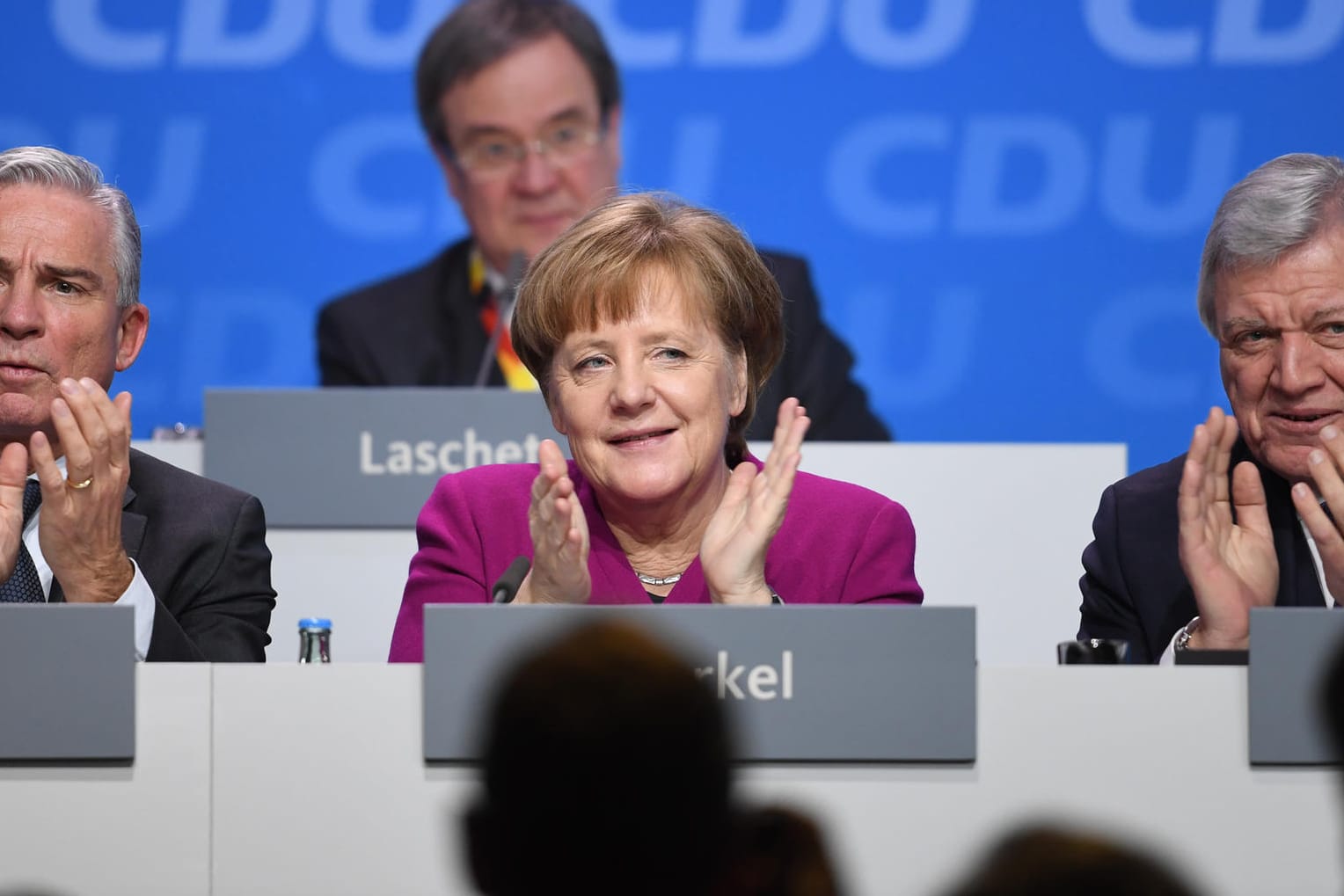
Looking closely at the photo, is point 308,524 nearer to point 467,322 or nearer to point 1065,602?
point 1065,602

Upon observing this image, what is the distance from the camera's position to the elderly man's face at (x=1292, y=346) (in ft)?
8.02

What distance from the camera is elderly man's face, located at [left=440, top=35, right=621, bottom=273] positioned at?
506 cm

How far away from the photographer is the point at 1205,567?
2.27 m

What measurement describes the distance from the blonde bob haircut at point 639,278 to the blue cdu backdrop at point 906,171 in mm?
2520

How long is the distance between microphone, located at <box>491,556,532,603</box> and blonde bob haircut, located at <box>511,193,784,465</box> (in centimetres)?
46

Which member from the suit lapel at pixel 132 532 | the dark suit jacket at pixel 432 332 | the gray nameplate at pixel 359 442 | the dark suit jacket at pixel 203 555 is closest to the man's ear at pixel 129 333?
the dark suit jacket at pixel 203 555

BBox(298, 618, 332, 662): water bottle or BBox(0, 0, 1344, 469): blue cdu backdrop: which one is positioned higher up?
BBox(0, 0, 1344, 469): blue cdu backdrop

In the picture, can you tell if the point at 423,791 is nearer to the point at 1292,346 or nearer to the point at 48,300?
the point at 48,300

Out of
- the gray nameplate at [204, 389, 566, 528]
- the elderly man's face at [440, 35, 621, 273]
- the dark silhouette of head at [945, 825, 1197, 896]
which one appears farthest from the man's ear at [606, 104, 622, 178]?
the dark silhouette of head at [945, 825, 1197, 896]

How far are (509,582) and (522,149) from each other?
131 inches

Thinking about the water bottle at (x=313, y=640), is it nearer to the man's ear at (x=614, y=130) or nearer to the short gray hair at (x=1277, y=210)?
the short gray hair at (x=1277, y=210)

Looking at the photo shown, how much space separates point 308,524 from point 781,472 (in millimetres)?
1403

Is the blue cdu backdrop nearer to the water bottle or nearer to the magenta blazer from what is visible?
the magenta blazer

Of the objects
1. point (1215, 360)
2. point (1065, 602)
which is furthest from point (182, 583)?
point (1215, 360)
